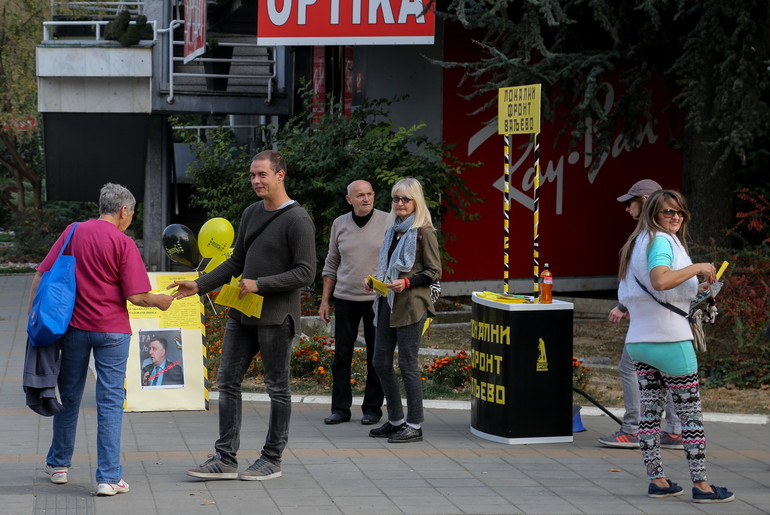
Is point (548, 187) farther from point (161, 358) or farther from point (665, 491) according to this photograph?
point (665, 491)

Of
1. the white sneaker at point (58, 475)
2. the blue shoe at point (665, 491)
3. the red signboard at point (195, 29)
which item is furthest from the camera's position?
the red signboard at point (195, 29)

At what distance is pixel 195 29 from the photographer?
18.1m

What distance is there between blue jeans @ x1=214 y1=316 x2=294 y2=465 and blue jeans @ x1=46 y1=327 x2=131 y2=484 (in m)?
0.60

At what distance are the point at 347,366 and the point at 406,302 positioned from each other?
3.42 feet

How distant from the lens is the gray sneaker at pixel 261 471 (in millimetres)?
6348

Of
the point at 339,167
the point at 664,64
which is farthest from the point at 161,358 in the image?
the point at 664,64

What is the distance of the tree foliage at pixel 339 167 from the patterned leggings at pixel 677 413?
25.1 ft

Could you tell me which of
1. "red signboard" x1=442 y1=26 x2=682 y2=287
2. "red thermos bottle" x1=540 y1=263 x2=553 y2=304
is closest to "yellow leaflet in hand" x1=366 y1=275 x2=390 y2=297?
"red thermos bottle" x1=540 y1=263 x2=553 y2=304

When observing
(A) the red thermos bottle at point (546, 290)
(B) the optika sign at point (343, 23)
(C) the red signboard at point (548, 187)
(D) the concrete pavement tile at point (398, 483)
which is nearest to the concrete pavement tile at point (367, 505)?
(D) the concrete pavement tile at point (398, 483)

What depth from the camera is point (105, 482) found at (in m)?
6.00

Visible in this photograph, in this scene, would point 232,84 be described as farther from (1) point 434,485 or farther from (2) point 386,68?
(1) point 434,485

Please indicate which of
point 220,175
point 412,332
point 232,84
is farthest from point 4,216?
point 412,332

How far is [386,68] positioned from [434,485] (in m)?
10.6

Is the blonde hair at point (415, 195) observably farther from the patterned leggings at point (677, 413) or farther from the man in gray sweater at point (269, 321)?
the patterned leggings at point (677, 413)
